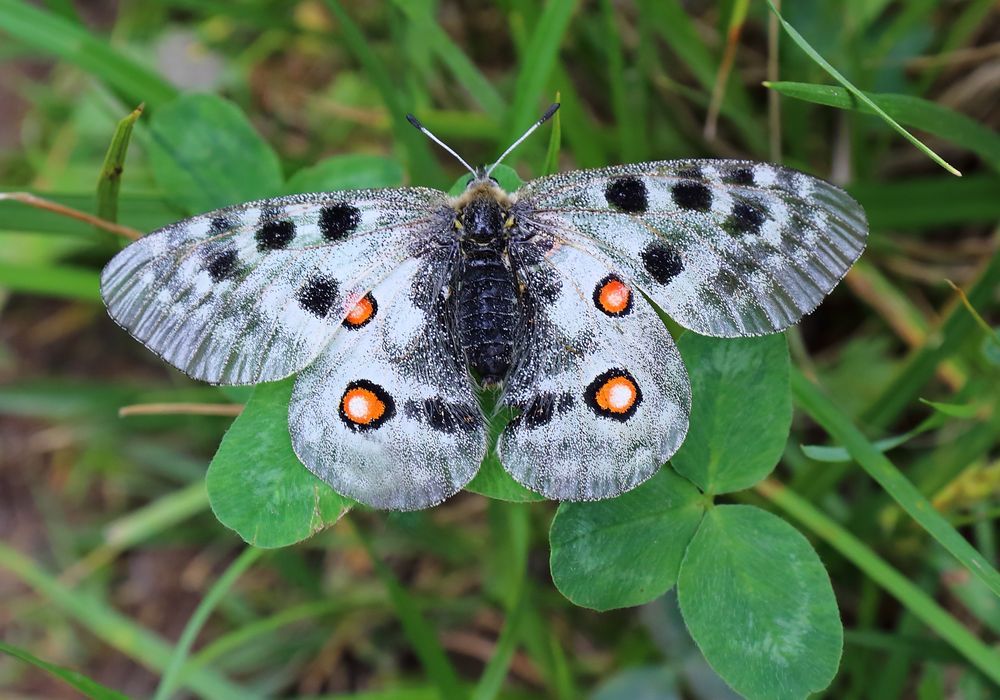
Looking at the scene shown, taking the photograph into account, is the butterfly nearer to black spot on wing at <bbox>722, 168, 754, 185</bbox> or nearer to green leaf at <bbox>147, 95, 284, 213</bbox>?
black spot on wing at <bbox>722, 168, 754, 185</bbox>

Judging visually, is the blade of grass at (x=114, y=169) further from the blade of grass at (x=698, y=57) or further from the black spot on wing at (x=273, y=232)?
the blade of grass at (x=698, y=57)

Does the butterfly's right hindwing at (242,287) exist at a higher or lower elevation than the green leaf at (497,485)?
higher

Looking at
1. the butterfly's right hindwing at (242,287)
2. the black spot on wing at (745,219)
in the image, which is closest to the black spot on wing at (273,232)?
the butterfly's right hindwing at (242,287)

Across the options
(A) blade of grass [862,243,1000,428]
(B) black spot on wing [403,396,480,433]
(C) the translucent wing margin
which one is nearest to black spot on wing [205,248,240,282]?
(B) black spot on wing [403,396,480,433]

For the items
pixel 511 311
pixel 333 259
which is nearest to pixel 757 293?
pixel 511 311

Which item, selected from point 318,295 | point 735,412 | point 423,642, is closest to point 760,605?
point 735,412

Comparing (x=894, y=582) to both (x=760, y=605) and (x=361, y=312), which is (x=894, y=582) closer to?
(x=760, y=605)
